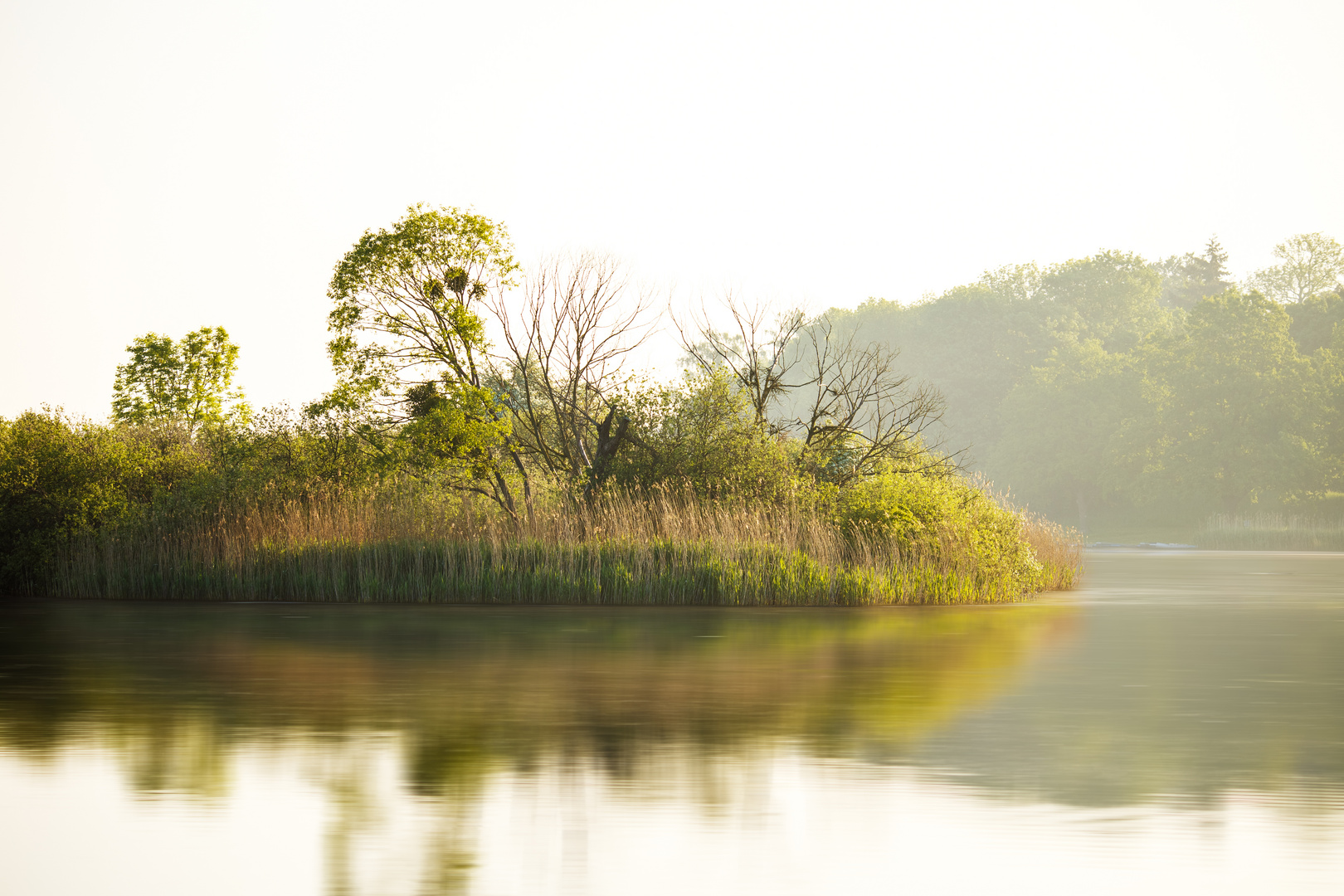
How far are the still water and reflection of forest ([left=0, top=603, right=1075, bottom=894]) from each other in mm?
58

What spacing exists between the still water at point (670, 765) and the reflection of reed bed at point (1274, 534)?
48.0 meters

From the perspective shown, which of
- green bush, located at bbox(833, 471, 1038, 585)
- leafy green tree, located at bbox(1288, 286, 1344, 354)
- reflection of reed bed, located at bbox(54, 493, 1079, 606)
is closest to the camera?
reflection of reed bed, located at bbox(54, 493, 1079, 606)

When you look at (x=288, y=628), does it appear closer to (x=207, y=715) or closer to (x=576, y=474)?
Answer: (x=207, y=715)

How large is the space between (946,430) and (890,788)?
95775mm

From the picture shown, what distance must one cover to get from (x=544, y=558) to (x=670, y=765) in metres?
19.1

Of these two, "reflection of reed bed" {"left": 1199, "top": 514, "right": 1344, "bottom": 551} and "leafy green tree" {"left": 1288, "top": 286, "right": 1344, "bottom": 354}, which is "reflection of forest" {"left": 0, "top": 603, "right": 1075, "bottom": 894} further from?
"leafy green tree" {"left": 1288, "top": 286, "right": 1344, "bottom": 354}

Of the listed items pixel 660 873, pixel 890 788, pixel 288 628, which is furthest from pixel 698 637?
pixel 660 873

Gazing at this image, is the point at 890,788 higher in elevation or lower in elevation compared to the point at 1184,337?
lower

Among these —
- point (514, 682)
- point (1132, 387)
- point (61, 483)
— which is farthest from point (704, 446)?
point (1132, 387)

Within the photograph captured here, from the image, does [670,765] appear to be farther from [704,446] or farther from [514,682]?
[704,446]

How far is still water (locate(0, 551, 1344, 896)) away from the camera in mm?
7426

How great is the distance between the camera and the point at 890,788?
31.0 ft

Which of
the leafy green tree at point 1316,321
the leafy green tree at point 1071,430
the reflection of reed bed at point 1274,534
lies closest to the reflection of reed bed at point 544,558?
the reflection of reed bed at point 1274,534

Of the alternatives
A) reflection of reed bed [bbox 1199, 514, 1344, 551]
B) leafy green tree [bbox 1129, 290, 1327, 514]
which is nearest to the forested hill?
leafy green tree [bbox 1129, 290, 1327, 514]
